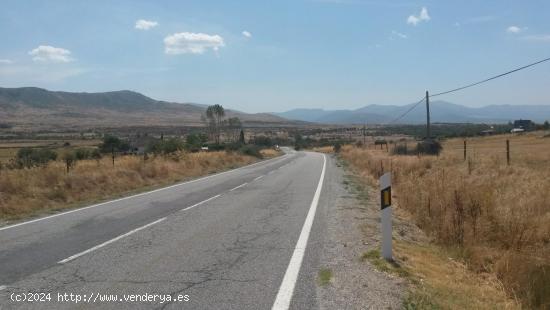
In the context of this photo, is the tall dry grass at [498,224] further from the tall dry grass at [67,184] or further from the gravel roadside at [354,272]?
the tall dry grass at [67,184]

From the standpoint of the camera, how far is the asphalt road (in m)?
5.91

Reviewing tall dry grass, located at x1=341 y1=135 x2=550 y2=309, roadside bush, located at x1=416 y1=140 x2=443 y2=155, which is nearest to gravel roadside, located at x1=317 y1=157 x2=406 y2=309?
tall dry grass, located at x1=341 y1=135 x2=550 y2=309

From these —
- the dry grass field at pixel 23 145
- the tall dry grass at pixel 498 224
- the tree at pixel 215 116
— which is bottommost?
the dry grass field at pixel 23 145

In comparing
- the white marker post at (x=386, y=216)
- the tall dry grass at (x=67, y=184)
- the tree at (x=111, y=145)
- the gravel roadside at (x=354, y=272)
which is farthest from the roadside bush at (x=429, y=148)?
the white marker post at (x=386, y=216)

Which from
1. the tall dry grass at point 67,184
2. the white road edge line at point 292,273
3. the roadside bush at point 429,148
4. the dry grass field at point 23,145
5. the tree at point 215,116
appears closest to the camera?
the white road edge line at point 292,273

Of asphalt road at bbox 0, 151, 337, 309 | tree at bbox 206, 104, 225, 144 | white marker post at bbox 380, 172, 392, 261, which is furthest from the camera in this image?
tree at bbox 206, 104, 225, 144

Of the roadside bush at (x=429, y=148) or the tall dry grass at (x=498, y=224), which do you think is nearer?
the tall dry grass at (x=498, y=224)

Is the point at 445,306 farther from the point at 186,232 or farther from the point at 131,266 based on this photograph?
the point at 186,232

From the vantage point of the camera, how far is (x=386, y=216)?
768 cm

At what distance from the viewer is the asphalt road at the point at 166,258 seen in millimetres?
5910

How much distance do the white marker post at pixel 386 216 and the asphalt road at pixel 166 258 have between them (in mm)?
1050

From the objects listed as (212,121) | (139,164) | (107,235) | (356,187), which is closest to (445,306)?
(107,235)

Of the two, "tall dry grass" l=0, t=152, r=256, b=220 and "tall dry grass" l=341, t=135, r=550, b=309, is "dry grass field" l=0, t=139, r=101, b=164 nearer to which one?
"tall dry grass" l=0, t=152, r=256, b=220

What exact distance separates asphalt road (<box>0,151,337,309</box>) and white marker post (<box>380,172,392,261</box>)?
3.45ft
